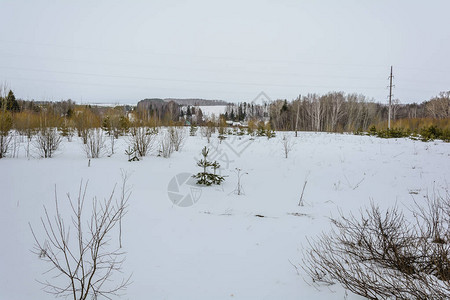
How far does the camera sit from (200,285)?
2199mm

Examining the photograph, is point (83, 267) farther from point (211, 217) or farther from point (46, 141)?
point (46, 141)

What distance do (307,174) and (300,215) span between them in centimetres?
324

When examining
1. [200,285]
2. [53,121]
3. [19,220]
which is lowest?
[200,285]

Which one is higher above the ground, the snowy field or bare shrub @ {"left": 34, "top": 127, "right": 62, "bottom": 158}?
bare shrub @ {"left": 34, "top": 127, "right": 62, "bottom": 158}

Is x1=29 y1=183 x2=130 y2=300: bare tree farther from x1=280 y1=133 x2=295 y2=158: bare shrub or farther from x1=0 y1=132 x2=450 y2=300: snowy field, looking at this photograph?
x1=280 y1=133 x2=295 y2=158: bare shrub

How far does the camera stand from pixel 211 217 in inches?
154

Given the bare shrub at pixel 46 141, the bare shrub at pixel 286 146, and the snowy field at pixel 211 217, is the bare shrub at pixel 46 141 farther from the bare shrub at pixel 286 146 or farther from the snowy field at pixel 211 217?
the bare shrub at pixel 286 146

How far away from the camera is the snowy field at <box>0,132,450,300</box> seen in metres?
2.19

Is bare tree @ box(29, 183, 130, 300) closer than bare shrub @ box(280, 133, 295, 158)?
Yes

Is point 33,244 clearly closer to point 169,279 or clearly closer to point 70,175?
point 169,279

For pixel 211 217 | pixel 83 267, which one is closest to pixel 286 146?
pixel 211 217

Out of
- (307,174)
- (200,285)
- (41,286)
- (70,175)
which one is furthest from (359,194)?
(70,175)

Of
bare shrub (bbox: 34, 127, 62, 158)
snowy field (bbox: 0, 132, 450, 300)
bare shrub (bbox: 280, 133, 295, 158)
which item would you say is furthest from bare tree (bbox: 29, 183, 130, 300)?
bare shrub (bbox: 280, 133, 295, 158)

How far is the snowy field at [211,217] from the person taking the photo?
86.3 inches
